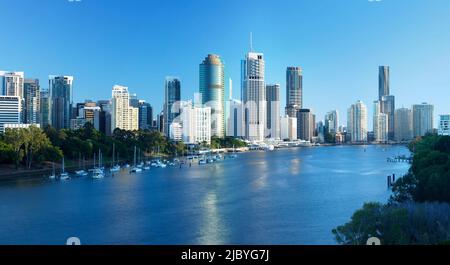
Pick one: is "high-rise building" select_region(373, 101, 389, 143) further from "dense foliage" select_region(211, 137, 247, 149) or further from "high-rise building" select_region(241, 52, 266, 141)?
"dense foliage" select_region(211, 137, 247, 149)

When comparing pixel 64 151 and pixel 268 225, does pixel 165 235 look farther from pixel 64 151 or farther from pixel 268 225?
pixel 64 151

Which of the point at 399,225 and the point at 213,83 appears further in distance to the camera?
the point at 399,225

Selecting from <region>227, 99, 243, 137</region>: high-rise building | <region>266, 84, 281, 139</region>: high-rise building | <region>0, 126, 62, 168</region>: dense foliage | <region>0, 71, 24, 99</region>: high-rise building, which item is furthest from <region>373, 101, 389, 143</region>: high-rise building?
<region>0, 126, 62, 168</region>: dense foliage

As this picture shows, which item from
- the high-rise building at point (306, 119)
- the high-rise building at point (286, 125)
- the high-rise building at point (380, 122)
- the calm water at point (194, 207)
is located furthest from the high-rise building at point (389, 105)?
the calm water at point (194, 207)

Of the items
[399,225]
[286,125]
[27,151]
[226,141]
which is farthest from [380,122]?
[27,151]

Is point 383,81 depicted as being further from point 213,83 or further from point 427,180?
point 427,180

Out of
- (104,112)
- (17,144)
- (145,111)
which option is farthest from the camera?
(17,144)

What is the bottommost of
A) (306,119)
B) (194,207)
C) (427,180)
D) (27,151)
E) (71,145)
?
(194,207)

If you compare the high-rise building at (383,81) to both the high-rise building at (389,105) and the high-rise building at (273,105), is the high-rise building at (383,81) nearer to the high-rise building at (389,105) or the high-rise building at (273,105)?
the high-rise building at (389,105)
